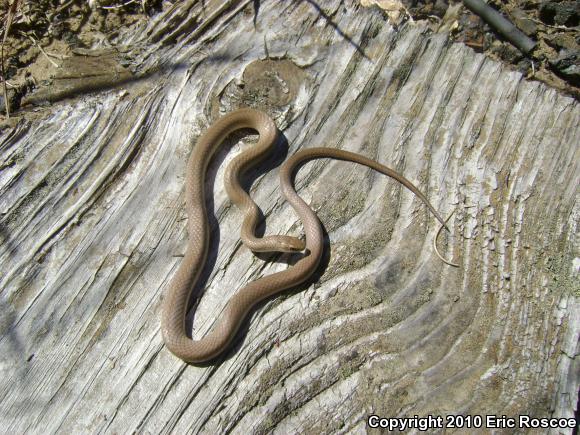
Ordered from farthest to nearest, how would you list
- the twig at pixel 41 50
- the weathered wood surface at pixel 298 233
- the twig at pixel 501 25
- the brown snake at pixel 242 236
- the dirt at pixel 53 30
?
the twig at pixel 501 25 → the twig at pixel 41 50 → the dirt at pixel 53 30 → the brown snake at pixel 242 236 → the weathered wood surface at pixel 298 233

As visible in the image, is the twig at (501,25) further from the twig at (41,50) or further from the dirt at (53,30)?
the twig at (41,50)

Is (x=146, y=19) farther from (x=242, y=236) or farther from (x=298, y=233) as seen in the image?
(x=298, y=233)

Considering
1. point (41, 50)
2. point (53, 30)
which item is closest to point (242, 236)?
point (41, 50)

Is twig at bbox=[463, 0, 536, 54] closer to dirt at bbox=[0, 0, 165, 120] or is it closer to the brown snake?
the brown snake

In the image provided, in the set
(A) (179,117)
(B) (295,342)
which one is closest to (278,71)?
(A) (179,117)

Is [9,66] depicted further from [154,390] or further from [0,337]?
[154,390]

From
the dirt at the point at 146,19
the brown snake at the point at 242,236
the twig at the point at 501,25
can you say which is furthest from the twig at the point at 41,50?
the twig at the point at 501,25

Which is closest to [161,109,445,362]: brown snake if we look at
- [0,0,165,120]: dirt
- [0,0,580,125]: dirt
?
[0,0,580,125]: dirt
